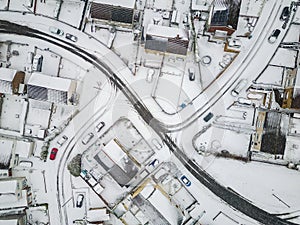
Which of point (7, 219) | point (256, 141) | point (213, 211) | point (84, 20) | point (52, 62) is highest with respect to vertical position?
point (84, 20)

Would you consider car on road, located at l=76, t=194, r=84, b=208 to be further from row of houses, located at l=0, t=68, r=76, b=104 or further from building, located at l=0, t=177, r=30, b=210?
row of houses, located at l=0, t=68, r=76, b=104

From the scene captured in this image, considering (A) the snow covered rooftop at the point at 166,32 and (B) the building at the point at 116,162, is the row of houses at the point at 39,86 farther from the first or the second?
(A) the snow covered rooftop at the point at 166,32

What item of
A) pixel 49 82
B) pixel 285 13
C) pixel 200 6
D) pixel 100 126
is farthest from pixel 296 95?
pixel 49 82

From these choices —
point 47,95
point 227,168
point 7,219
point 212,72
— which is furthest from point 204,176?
point 7,219

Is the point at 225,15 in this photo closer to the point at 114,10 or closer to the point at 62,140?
the point at 114,10

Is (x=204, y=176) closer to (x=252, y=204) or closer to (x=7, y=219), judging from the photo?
(x=252, y=204)

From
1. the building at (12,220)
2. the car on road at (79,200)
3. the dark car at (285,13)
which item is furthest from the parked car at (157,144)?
the dark car at (285,13)

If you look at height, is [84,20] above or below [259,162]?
above
